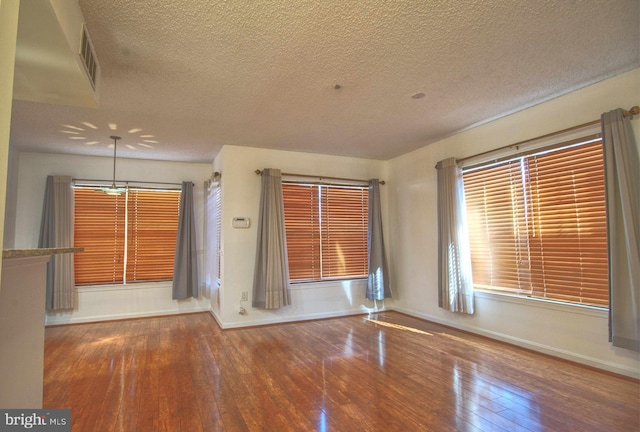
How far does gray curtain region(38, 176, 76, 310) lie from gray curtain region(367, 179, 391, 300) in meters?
4.58

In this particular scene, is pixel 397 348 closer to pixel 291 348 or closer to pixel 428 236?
pixel 291 348

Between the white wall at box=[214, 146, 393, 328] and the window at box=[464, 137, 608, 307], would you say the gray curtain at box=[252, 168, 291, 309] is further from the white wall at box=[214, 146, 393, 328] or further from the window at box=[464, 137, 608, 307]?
the window at box=[464, 137, 608, 307]

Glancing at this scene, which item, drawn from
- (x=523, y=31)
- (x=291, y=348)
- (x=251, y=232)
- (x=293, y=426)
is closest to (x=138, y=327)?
(x=251, y=232)

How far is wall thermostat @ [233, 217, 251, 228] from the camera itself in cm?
468

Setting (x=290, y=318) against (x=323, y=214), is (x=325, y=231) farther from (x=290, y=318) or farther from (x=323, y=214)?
(x=290, y=318)

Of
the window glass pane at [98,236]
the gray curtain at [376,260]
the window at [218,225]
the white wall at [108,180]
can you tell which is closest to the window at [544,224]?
the gray curtain at [376,260]

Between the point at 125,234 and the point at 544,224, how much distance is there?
5.88 metres

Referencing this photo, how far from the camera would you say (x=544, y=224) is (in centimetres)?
334

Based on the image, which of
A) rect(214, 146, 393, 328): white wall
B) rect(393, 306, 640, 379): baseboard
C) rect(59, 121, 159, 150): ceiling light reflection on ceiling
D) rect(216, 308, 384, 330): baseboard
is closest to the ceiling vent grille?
rect(59, 121, 159, 150): ceiling light reflection on ceiling

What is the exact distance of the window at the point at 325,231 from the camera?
16.5 feet

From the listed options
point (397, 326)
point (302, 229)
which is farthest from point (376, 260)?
point (302, 229)

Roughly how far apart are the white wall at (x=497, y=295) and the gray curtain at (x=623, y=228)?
17cm

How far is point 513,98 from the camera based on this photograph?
326cm

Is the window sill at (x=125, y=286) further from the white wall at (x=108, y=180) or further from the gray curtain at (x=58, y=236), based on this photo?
the gray curtain at (x=58, y=236)
